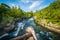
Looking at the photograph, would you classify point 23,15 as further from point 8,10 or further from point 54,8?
point 54,8

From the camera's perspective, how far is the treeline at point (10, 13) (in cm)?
406

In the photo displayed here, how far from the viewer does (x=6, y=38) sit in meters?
3.97

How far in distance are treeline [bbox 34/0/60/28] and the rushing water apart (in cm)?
29

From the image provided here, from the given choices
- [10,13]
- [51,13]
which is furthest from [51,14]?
[10,13]

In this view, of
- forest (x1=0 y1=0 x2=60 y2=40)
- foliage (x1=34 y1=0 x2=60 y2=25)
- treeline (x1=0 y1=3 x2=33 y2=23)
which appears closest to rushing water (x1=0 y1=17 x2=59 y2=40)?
forest (x1=0 y1=0 x2=60 y2=40)

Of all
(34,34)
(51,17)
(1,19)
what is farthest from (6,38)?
(51,17)

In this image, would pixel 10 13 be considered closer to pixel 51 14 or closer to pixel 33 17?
pixel 33 17

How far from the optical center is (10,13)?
420 cm

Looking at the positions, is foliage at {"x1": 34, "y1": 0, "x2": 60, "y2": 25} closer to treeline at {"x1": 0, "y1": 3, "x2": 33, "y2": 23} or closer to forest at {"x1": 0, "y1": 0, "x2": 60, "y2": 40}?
forest at {"x1": 0, "y1": 0, "x2": 60, "y2": 40}

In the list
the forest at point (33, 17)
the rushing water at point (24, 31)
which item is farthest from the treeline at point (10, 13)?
the rushing water at point (24, 31)

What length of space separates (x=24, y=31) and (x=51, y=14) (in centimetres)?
117

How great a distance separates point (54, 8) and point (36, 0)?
74 cm

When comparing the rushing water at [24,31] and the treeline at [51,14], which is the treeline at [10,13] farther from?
the treeline at [51,14]

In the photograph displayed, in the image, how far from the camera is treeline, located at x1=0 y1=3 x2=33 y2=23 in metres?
4.06
